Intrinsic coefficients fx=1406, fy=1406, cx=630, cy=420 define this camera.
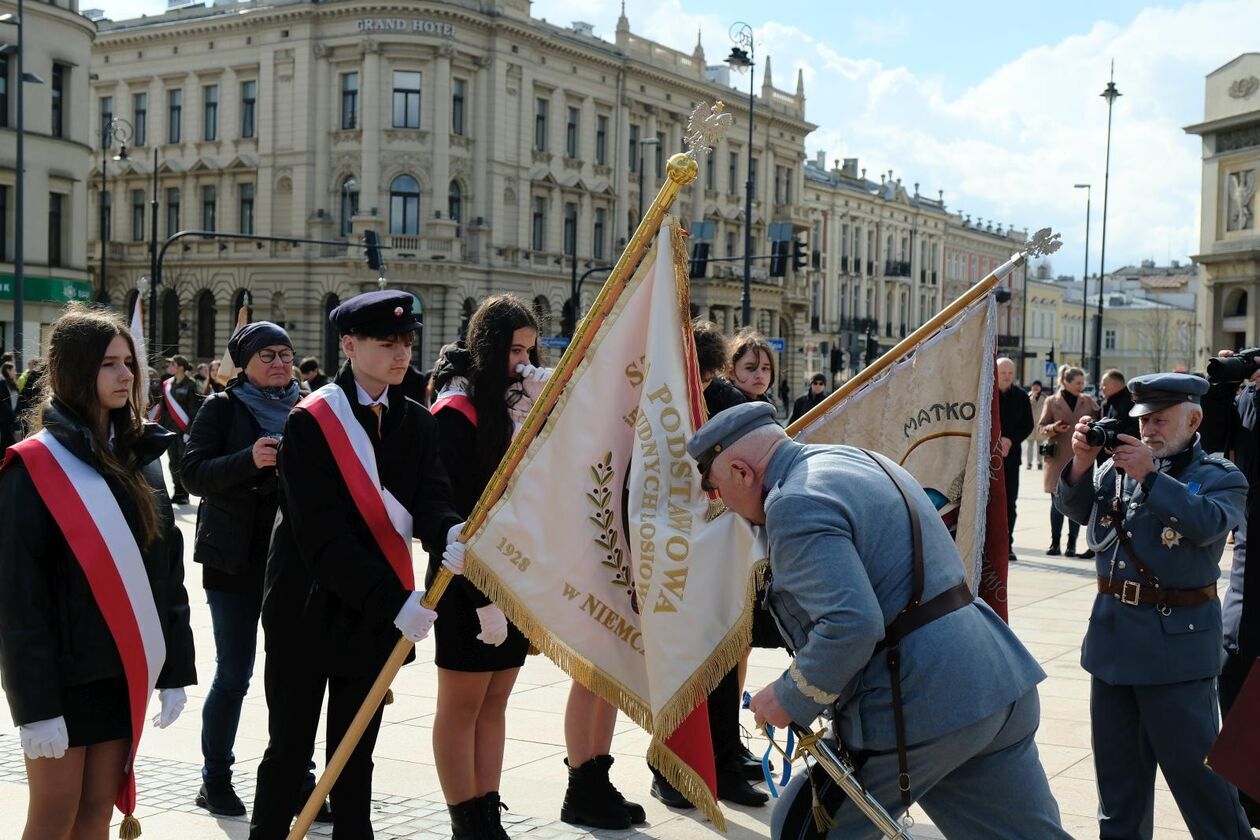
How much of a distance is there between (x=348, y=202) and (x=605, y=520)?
4908 centimetres

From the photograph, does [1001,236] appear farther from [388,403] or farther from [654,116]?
[388,403]

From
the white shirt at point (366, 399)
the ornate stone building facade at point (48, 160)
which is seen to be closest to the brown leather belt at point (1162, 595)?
the white shirt at point (366, 399)

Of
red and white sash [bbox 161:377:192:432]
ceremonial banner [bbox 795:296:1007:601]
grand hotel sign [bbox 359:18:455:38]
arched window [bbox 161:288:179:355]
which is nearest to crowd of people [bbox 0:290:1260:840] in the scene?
ceremonial banner [bbox 795:296:1007:601]

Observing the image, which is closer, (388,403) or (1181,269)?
(388,403)

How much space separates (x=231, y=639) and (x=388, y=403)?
1714 millimetres

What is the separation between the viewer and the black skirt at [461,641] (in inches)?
205

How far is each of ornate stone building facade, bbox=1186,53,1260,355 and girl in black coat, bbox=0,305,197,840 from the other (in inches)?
2401

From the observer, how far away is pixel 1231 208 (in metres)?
62.4

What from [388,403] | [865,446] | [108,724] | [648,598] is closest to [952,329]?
[865,446]

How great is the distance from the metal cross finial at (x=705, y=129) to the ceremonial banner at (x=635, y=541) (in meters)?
0.33

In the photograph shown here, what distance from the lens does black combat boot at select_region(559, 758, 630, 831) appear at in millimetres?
5746

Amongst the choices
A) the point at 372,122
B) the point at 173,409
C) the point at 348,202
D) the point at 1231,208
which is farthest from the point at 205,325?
the point at 1231,208

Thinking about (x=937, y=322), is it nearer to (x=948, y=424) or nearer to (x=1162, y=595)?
(x=948, y=424)

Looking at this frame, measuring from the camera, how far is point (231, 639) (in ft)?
19.5
